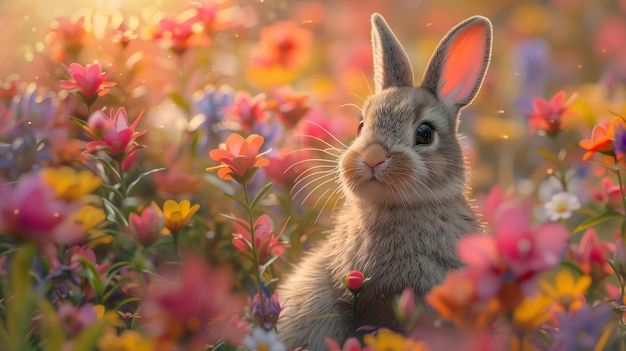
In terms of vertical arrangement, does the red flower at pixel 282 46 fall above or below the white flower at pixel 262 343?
below

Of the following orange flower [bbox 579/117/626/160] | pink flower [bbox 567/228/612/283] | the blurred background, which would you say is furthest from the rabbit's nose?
pink flower [bbox 567/228/612/283]

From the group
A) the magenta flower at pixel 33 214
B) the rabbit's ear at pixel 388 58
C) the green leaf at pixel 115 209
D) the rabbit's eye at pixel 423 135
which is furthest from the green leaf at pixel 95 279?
the rabbit's ear at pixel 388 58

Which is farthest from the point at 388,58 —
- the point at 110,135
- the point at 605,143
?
the point at 110,135

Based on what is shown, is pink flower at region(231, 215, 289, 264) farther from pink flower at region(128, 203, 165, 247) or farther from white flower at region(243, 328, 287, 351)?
white flower at region(243, 328, 287, 351)

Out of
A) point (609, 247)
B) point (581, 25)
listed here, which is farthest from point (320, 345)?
point (581, 25)

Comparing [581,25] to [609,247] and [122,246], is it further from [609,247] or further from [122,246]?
[122,246]

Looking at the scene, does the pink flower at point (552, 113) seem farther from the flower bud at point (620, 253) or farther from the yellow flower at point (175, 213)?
the yellow flower at point (175, 213)

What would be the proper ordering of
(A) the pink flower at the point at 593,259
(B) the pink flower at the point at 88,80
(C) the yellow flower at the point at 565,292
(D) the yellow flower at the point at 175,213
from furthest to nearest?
(A) the pink flower at the point at 593,259, (B) the pink flower at the point at 88,80, (D) the yellow flower at the point at 175,213, (C) the yellow flower at the point at 565,292
